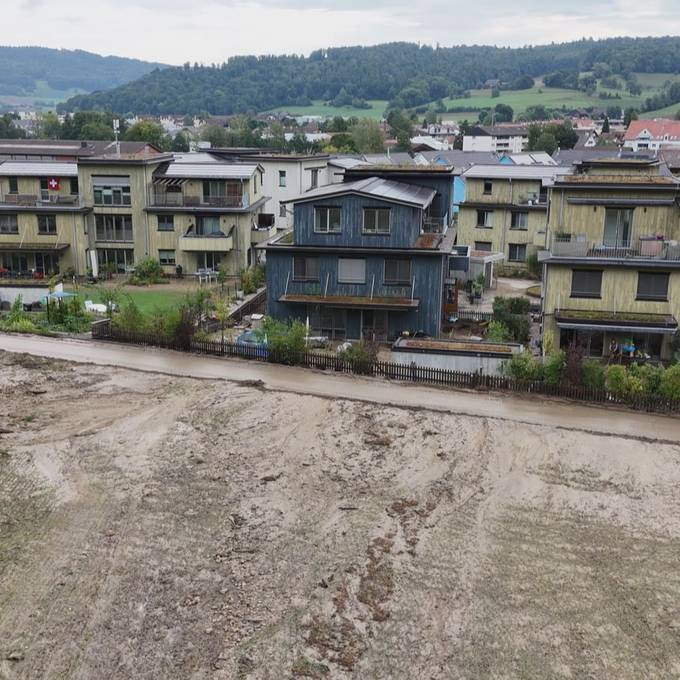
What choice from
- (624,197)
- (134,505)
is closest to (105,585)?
(134,505)

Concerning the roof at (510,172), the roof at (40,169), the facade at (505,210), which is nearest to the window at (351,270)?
the facade at (505,210)

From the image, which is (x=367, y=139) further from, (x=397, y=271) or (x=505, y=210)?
(x=397, y=271)

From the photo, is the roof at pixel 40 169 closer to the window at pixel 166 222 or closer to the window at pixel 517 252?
the window at pixel 166 222

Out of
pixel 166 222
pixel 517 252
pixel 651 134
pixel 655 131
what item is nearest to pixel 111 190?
pixel 166 222

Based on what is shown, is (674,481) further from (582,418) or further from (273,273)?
(273,273)

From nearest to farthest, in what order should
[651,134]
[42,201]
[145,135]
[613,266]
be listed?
[613,266] → [42,201] → [145,135] → [651,134]

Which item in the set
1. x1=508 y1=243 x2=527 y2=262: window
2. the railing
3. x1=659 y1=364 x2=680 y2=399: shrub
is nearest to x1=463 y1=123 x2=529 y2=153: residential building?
x1=508 y1=243 x2=527 y2=262: window
